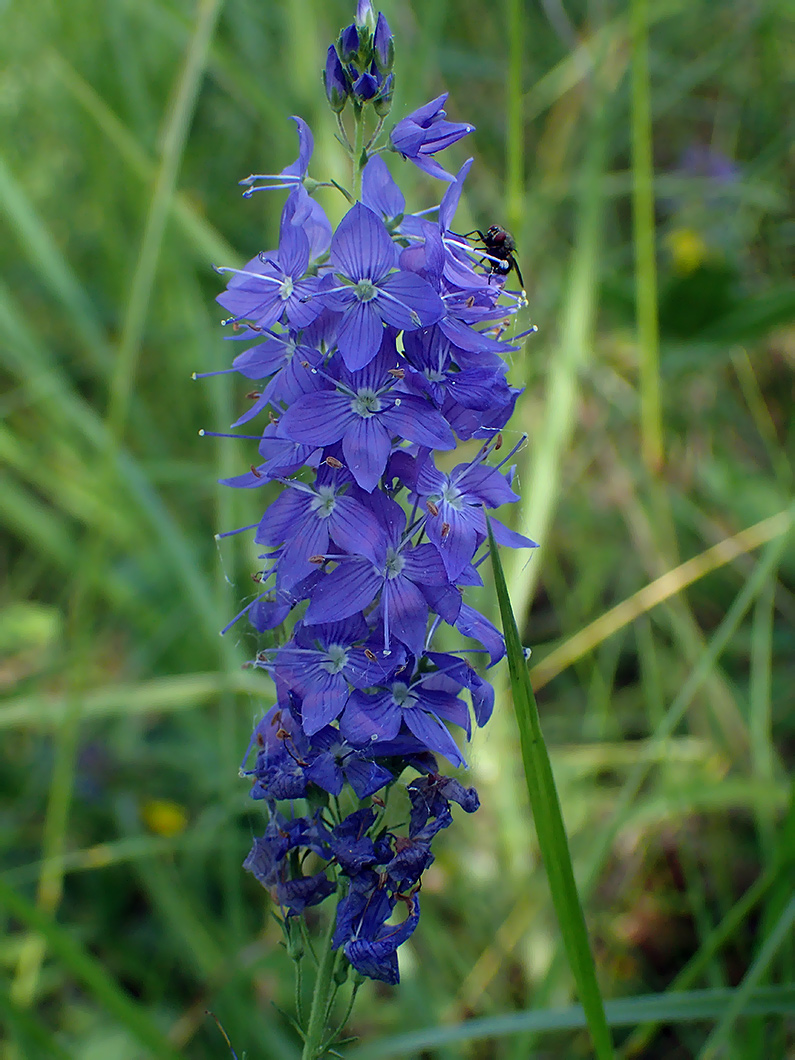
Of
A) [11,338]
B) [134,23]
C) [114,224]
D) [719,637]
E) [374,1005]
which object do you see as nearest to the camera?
[719,637]

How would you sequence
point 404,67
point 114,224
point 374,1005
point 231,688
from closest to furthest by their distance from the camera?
point 231,688 → point 374,1005 → point 404,67 → point 114,224

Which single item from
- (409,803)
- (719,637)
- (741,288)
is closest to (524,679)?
(409,803)

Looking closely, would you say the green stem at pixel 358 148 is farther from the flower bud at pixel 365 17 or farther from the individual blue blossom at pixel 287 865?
the individual blue blossom at pixel 287 865

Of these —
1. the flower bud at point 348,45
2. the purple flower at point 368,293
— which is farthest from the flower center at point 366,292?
the flower bud at point 348,45

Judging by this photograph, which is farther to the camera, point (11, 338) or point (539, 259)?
point (539, 259)

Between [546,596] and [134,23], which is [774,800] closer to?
[546,596]
